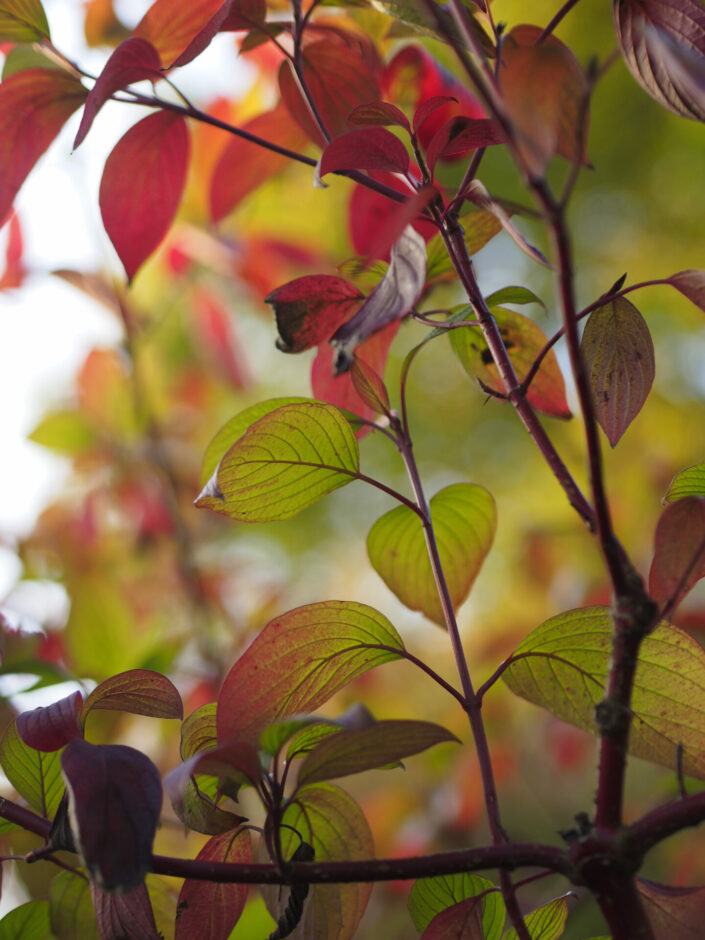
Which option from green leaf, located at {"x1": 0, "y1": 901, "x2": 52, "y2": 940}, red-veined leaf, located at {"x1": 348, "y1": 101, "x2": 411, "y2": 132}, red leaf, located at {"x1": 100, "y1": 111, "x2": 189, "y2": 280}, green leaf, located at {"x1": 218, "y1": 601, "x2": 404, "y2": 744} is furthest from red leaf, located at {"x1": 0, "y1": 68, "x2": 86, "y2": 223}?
green leaf, located at {"x1": 0, "y1": 901, "x2": 52, "y2": 940}

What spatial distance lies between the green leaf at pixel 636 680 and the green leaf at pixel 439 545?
0.28 feet

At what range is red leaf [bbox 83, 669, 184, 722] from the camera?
13.2 inches

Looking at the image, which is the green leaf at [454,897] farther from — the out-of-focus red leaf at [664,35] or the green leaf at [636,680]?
the out-of-focus red leaf at [664,35]

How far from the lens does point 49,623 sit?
87 centimetres

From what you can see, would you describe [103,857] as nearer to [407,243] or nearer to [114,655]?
[407,243]

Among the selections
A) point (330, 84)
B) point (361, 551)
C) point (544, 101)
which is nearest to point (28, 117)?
point (330, 84)

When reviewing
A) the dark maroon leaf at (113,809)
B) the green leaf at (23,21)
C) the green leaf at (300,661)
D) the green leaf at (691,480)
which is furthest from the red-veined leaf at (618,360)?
the green leaf at (23,21)

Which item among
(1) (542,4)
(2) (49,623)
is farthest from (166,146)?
(1) (542,4)

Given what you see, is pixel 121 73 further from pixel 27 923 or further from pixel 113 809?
pixel 27 923

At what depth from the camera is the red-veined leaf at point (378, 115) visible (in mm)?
340

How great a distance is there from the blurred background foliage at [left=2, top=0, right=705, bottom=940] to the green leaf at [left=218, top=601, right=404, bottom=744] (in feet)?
0.42

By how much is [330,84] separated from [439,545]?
0.96 ft

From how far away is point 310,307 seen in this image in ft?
1.18

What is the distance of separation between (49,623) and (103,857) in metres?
0.70
